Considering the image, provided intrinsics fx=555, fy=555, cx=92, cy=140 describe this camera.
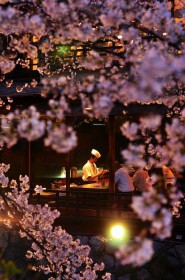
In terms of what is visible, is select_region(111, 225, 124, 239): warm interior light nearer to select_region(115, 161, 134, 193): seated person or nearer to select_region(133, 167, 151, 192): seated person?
select_region(115, 161, 134, 193): seated person

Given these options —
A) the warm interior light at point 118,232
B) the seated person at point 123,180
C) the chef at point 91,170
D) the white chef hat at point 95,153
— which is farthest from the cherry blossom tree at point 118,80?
the white chef hat at point 95,153

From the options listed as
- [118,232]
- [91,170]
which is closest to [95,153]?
[91,170]

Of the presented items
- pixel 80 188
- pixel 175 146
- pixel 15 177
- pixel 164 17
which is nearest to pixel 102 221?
pixel 80 188

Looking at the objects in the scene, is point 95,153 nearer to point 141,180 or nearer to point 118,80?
point 141,180

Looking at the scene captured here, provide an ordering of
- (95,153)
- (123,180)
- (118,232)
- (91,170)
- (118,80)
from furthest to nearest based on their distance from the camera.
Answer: (95,153), (91,170), (123,180), (118,232), (118,80)

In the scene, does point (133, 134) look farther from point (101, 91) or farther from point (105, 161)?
point (105, 161)

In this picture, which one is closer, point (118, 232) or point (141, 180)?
point (118, 232)

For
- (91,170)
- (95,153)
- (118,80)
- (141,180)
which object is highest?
(95,153)

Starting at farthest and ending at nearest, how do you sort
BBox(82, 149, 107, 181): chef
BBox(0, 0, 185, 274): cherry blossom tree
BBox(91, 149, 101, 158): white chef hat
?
1. BBox(91, 149, 101, 158): white chef hat
2. BBox(82, 149, 107, 181): chef
3. BBox(0, 0, 185, 274): cherry blossom tree

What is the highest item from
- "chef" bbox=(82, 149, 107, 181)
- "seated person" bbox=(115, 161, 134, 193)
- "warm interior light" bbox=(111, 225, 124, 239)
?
"chef" bbox=(82, 149, 107, 181)

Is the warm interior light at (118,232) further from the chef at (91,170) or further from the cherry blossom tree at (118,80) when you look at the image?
the chef at (91,170)

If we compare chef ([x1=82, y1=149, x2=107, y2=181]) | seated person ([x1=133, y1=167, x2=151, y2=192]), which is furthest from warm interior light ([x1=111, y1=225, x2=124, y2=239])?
chef ([x1=82, y1=149, x2=107, y2=181])

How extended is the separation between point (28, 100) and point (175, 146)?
30.5 ft

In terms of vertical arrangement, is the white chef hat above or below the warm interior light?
above
